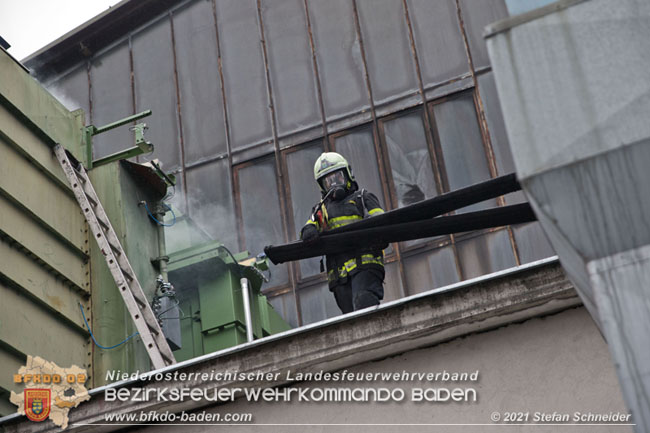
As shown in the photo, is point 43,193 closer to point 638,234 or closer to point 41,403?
point 41,403

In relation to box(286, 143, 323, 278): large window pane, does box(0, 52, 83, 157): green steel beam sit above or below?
below

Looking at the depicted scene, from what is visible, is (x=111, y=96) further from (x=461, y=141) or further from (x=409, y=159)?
(x=461, y=141)

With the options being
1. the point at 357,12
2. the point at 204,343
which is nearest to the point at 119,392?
the point at 204,343

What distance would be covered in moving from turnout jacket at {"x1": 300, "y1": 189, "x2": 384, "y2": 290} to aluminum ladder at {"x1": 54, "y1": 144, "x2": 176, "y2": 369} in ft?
5.84

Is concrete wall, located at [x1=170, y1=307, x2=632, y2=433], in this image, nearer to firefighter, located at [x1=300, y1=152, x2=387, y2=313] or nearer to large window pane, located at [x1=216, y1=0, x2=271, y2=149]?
firefighter, located at [x1=300, y1=152, x2=387, y2=313]

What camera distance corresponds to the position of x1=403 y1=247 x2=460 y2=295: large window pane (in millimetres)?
14577

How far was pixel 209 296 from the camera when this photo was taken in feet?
36.6

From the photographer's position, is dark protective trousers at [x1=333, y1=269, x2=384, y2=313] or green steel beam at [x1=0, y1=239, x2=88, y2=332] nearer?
dark protective trousers at [x1=333, y1=269, x2=384, y2=313]

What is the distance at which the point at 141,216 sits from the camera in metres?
10.3

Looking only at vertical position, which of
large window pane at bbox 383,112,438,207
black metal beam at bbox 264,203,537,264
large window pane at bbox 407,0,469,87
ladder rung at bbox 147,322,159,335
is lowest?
black metal beam at bbox 264,203,537,264

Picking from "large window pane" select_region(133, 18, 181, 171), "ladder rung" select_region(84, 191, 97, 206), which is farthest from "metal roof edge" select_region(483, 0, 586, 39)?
"large window pane" select_region(133, 18, 181, 171)

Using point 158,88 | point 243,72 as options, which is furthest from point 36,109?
point 158,88

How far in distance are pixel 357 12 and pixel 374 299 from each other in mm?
9770

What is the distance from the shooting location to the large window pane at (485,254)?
47.1 ft
